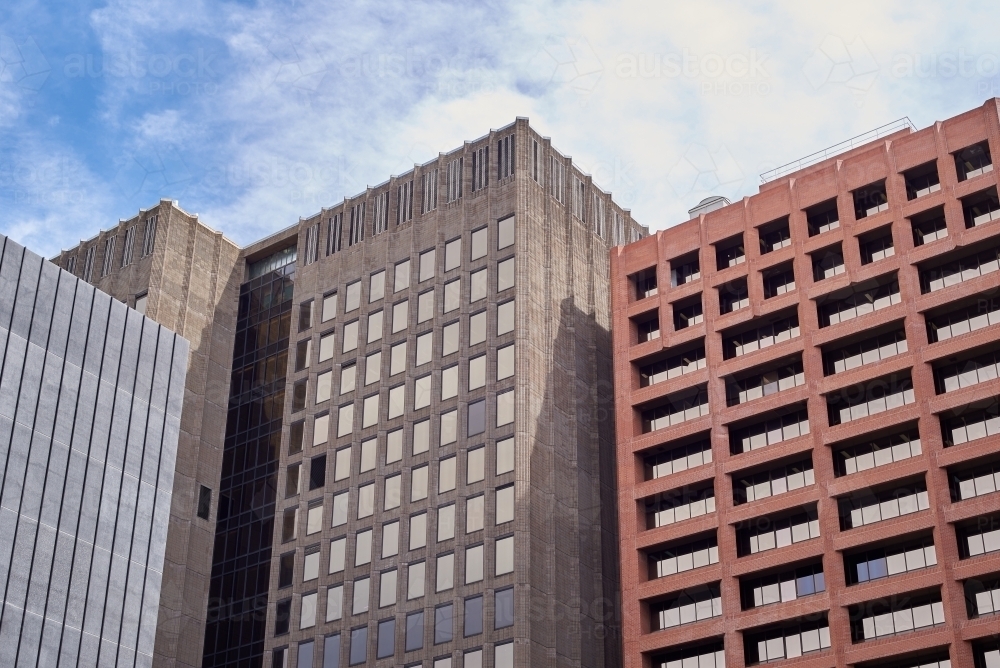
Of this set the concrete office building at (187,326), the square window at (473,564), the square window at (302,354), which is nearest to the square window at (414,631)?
the square window at (473,564)

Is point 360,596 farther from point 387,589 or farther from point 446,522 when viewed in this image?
point 446,522

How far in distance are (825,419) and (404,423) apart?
27.9 m

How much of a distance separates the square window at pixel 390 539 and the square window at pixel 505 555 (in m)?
8.24

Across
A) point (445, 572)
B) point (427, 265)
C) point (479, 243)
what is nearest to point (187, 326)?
point (427, 265)

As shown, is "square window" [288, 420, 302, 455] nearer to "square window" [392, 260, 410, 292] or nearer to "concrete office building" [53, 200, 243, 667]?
"concrete office building" [53, 200, 243, 667]

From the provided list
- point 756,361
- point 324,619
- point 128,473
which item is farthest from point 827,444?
point 128,473

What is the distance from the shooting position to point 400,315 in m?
103

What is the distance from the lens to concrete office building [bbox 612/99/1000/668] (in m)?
79.2

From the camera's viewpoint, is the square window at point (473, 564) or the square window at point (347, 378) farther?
the square window at point (347, 378)

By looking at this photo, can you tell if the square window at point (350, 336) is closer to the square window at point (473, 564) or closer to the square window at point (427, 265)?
the square window at point (427, 265)

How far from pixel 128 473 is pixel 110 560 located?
17.9ft

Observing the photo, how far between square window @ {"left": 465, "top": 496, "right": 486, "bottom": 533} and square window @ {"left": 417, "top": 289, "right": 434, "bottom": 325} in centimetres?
1554

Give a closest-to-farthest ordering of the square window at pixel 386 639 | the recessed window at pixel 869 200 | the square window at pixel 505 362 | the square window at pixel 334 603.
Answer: the square window at pixel 386 639 → the recessed window at pixel 869 200 → the square window at pixel 334 603 → the square window at pixel 505 362

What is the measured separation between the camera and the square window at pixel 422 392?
97562 millimetres
